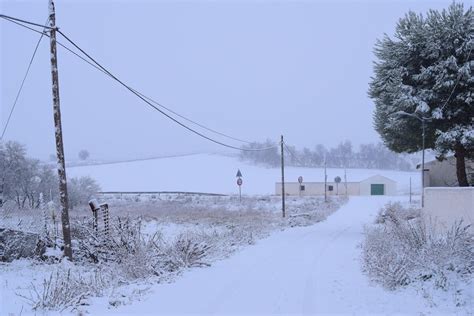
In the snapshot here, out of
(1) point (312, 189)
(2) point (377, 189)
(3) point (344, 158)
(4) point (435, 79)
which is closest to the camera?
(4) point (435, 79)

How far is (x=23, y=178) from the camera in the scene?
1626 inches

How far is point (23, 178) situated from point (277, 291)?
37.9m

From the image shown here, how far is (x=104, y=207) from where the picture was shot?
51.9 ft

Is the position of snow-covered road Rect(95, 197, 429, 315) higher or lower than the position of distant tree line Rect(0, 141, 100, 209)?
lower

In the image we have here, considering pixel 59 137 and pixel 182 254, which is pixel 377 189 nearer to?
pixel 59 137

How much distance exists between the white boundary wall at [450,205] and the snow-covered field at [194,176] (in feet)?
234

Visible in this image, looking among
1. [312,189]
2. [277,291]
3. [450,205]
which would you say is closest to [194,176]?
[312,189]

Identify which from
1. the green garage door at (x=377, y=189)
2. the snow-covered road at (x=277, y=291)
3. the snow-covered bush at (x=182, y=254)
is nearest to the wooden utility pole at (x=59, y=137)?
the snow-covered bush at (x=182, y=254)

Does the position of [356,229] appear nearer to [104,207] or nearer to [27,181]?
[104,207]

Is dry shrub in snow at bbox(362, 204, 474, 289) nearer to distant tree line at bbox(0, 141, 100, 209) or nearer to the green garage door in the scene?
distant tree line at bbox(0, 141, 100, 209)

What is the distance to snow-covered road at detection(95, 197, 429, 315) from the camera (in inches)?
306

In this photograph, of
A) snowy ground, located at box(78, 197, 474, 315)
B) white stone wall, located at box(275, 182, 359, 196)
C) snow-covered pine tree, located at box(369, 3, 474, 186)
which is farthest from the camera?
white stone wall, located at box(275, 182, 359, 196)

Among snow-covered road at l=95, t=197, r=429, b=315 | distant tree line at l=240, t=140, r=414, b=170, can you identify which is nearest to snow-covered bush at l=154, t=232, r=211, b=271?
snow-covered road at l=95, t=197, r=429, b=315

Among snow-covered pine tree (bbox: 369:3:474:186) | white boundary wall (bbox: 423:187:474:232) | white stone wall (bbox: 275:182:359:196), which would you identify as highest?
snow-covered pine tree (bbox: 369:3:474:186)
